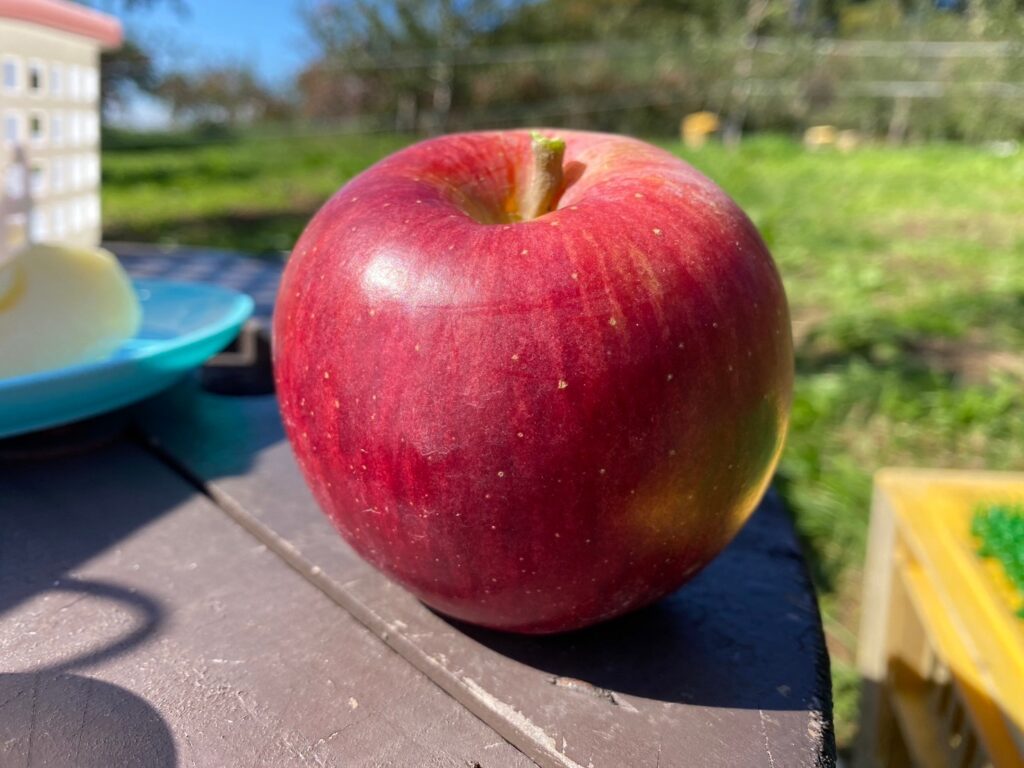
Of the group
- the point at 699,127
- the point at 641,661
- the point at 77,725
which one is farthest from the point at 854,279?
the point at 699,127

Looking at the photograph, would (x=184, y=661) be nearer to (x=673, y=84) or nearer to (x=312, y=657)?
(x=312, y=657)

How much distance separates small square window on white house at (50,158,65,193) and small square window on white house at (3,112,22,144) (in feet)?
0.70

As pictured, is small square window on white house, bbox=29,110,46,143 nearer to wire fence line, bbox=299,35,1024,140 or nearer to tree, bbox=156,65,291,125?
wire fence line, bbox=299,35,1024,140

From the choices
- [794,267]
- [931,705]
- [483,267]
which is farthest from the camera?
[794,267]

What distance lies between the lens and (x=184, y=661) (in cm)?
70

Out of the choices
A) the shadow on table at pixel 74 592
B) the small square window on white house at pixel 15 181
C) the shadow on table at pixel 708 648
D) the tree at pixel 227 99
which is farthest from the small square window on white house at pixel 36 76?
the tree at pixel 227 99

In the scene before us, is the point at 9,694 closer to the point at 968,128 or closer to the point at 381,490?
the point at 381,490

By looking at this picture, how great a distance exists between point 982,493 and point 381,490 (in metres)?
1.15

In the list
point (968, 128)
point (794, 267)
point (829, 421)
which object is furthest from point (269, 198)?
point (968, 128)

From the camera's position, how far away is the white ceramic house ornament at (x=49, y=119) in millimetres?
1112

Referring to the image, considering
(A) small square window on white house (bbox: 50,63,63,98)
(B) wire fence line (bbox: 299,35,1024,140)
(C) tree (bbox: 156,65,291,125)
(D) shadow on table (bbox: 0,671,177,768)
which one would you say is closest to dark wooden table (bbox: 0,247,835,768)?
(D) shadow on table (bbox: 0,671,177,768)

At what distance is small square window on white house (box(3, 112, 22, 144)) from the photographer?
138 centimetres

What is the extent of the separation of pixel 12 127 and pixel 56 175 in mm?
259

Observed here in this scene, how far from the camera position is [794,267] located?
13.9 ft
